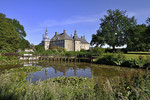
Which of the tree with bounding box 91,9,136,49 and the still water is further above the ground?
the tree with bounding box 91,9,136,49

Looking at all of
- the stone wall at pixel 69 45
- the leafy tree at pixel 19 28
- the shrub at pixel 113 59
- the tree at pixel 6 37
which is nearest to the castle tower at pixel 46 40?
the stone wall at pixel 69 45

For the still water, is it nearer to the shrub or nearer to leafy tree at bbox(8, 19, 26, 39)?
the shrub

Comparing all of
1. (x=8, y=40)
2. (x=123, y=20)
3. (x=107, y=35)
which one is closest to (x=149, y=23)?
(x=123, y=20)

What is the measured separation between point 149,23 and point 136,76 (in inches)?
1133

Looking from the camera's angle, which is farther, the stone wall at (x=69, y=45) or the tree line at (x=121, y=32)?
the stone wall at (x=69, y=45)

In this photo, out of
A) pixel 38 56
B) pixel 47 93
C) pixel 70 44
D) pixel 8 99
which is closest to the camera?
pixel 8 99

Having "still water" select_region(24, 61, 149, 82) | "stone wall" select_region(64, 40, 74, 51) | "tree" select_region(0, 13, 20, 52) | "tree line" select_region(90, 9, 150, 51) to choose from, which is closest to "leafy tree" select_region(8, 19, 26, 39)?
"tree" select_region(0, 13, 20, 52)

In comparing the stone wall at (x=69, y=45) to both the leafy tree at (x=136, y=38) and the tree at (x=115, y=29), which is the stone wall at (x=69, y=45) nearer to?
the tree at (x=115, y=29)

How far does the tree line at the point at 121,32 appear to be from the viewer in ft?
101

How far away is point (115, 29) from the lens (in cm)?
3359

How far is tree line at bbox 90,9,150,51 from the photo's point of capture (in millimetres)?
30703

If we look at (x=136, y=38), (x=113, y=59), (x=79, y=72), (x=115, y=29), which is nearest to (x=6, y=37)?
(x=79, y=72)

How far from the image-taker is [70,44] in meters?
52.4

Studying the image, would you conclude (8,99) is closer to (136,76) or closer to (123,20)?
(136,76)
